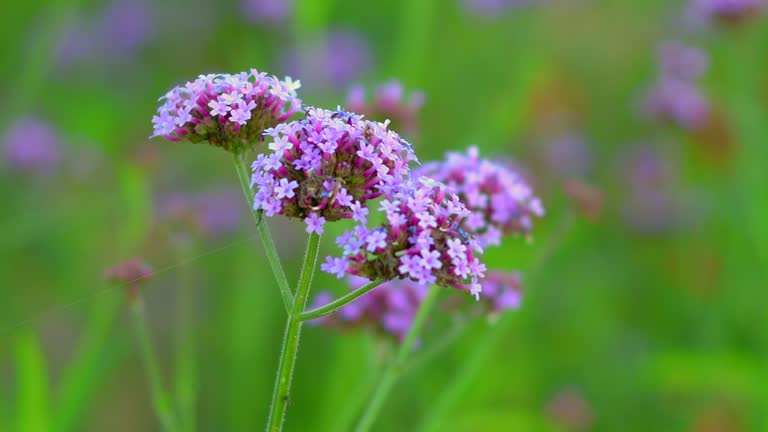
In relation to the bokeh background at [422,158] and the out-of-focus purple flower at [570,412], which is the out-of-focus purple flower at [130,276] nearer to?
the bokeh background at [422,158]

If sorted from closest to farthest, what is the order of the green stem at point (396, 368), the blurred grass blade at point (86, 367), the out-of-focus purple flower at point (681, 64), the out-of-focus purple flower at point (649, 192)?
the green stem at point (396, 368) < the blurred grass blade at point (86, 367) < the out-of-focus purple flower at point (681, 64) < the out-of-focus purple flower at point (649, 192)

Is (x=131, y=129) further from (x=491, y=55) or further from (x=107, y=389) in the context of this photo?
(x=491, y=55)

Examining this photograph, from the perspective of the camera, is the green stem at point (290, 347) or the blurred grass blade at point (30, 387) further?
the blurred grass blade at point (30, 387)

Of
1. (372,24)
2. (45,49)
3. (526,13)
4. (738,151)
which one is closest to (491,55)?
(526,13)

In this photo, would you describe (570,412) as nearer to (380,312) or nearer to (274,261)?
(380,312)

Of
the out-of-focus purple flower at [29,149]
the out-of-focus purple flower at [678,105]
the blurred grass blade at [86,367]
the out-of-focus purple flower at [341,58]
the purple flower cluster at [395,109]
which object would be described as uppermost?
the out-of-focus purple flower at [341,58]

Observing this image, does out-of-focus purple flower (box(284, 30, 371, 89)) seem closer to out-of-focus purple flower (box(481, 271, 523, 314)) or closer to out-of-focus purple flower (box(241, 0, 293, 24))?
out-of-focus purple flower (box(241, 0, 293, 24))

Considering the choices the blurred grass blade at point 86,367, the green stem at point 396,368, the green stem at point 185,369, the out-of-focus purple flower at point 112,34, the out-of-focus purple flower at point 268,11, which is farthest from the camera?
the out-of-focus purple flower at point 112,34

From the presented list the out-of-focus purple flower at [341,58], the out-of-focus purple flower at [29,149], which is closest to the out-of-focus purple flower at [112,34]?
the out-of-focus purple flower at [341,58]
